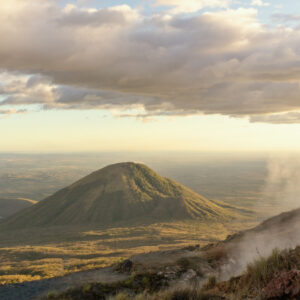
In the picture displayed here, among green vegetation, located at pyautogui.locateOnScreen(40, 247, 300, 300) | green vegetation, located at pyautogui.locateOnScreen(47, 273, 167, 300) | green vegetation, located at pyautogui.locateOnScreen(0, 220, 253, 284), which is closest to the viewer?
green vegetation, located at pyautogui.locateOnScreen(40, 247, 300, 300)

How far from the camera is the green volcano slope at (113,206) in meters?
164

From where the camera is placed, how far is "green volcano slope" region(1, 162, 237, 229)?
164m

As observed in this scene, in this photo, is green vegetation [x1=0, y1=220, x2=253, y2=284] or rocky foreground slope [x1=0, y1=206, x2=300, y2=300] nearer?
rocky foreground slope [x1=0, y1=206, x2=300, y2=300]

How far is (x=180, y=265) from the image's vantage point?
2884 centimetres

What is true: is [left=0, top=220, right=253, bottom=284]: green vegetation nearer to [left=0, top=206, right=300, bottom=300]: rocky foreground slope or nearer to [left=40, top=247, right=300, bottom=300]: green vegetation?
[left=0, top=206, right=300, bottom=300]: rocky foreground slope

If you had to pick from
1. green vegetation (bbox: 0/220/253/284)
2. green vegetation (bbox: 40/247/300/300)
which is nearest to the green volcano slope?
green vegetation (bbox: 0/220/253/284)

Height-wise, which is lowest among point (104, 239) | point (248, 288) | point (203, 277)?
point (104, 239)

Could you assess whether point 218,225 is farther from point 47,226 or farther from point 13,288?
point 13,288

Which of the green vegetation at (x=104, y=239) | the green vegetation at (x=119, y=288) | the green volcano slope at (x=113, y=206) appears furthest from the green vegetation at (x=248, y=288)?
the green volcano slope at (x=113, y=206)

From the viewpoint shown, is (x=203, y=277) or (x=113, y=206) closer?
(x=203, y=277)

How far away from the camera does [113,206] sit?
174875 mm

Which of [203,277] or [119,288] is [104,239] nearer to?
[203,277]

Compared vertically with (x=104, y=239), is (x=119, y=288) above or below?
above

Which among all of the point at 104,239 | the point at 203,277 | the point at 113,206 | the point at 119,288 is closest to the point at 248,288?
the point at 119,288
